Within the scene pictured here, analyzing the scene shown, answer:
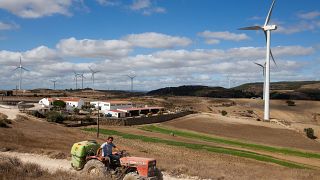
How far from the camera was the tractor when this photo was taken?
1688 cm

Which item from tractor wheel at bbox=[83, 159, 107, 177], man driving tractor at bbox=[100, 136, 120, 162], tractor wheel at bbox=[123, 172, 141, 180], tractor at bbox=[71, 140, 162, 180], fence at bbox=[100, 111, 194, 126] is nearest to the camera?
tractor wheel at bbox=[123, 172, 141, 180]

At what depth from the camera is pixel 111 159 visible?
18.6 meters

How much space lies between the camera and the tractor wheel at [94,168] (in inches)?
705

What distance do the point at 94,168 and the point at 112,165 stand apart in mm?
789

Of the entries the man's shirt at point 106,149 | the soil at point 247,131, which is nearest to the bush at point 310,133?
the soil at point 247,131

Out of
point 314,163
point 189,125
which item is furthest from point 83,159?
point 189,125

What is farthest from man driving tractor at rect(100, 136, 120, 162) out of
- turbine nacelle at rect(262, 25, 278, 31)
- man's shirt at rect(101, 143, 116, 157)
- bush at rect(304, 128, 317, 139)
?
turbine nacelle at rect(262, 25, 278, 31)

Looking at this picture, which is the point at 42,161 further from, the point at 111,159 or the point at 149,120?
the point at 149,120

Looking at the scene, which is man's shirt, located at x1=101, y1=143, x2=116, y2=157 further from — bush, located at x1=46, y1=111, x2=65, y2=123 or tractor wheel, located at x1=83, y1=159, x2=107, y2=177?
bush, located at x1=46, y1=111, x2=65, y2=123

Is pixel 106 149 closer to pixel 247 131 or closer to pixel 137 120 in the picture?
pixel 247 131

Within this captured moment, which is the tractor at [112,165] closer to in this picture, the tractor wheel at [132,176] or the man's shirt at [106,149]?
the tractor wheel at [132,176]

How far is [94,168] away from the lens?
1833 centimetres

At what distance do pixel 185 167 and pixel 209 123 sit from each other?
71.9 m

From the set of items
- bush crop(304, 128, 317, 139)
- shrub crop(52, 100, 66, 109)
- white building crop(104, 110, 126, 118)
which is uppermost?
shrub crop(52, 100, 66, 109)
